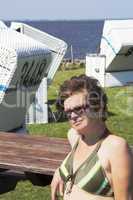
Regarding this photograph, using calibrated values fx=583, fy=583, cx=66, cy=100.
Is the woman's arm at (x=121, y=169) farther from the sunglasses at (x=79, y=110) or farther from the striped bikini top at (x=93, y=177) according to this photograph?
the sunglasses at (x=79, y=110)

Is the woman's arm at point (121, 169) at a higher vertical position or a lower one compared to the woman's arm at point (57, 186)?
higher

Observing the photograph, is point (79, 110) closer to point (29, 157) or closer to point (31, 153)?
point (29, 157)

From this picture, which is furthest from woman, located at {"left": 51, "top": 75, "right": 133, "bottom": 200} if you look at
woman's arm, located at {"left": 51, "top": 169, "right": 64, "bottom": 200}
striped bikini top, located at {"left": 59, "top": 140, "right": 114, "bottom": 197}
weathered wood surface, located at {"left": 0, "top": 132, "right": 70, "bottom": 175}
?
weathered wood surface, located at {"left": 0, "top": 132, "right": 70, "bottom": 175}

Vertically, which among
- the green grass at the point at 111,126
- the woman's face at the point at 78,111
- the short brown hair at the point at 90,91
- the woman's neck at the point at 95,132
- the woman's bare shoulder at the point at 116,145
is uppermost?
the short brown hair at the point at 90,91

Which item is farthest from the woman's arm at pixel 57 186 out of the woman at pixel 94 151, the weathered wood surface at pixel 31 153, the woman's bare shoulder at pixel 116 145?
the weathered wood surface at pixel 31 153

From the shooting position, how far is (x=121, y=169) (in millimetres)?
3143

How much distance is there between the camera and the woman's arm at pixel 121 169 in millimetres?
3139

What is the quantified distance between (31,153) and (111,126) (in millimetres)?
7452

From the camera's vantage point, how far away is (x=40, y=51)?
10539 millimetres

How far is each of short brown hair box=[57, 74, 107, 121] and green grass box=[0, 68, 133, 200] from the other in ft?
15.0

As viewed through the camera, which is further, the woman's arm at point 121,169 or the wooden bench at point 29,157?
the wooden bench at point 29,157

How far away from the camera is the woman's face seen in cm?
329

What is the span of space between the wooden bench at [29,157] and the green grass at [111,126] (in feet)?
5.37

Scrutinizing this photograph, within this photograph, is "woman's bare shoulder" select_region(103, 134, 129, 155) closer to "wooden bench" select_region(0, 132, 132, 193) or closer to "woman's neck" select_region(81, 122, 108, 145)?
"woman's neck" select_region(81, 122, 108, 145)
